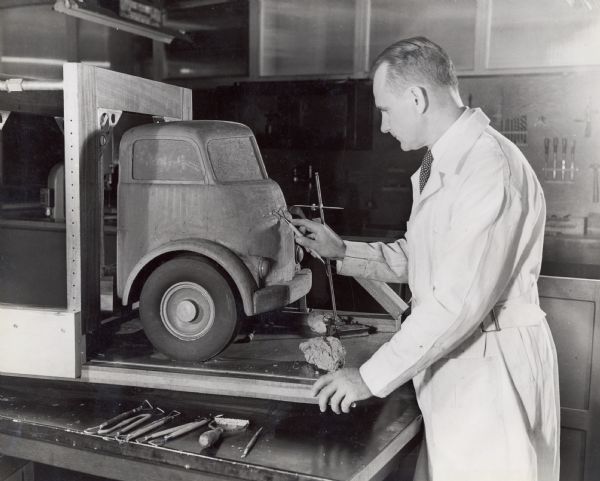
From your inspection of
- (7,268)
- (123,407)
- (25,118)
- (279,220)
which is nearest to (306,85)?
(25,118)

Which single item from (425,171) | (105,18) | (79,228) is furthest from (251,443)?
(105,18)

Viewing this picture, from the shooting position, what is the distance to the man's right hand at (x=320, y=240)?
2.15 metres

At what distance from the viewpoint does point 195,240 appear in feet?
6.49

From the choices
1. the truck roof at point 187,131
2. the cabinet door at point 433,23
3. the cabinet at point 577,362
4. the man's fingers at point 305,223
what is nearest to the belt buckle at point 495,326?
the man's fingers at point 305,223

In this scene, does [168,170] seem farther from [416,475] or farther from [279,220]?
[416,475]

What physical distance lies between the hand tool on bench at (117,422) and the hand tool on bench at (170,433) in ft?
0.39

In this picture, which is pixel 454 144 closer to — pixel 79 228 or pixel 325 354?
pixel 325 354

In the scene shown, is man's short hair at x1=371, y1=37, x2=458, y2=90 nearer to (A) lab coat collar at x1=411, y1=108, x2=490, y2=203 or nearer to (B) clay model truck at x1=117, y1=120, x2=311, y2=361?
(A) lab coat collar at x1=411, y1=108, x2=490, y2=203

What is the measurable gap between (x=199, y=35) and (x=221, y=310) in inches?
230

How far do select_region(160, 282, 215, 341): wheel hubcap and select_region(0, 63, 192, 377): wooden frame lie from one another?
27cm

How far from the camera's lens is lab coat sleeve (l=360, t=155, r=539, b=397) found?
1516mm

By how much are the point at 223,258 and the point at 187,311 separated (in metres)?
0.20

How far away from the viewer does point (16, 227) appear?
4.93m

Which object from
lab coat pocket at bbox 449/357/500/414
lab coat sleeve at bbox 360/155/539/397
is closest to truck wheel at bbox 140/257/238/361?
lab coat sleeve at bbox 360/155/539/397
